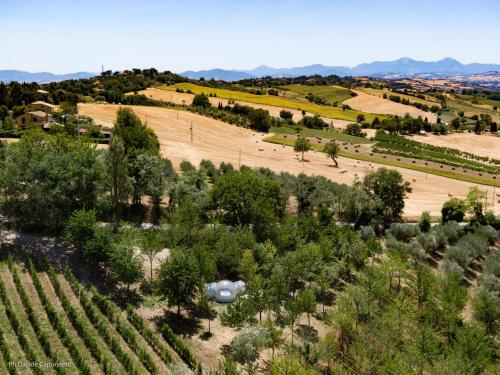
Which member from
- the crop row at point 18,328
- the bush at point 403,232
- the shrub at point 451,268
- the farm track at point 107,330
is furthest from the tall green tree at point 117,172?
the shrub at point 451,268

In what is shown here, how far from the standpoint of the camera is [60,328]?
3341cm

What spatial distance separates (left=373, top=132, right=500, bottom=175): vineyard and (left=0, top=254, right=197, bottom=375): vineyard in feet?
287

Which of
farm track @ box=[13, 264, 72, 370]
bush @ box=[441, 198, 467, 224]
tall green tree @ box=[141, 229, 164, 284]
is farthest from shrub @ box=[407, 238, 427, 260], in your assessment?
farm track @ box=[13, 264, 72, 370]

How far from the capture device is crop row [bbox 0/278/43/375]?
30141 millimetres

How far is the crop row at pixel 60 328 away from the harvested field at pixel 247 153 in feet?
159

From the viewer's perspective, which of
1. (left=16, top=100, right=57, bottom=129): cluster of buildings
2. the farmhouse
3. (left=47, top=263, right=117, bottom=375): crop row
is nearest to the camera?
(left=47, top=263, right=117, bottom=375): crop row

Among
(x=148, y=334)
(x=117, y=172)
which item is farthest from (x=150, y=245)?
(x=117, y=172)

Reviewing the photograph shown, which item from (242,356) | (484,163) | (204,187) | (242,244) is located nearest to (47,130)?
(204,187)

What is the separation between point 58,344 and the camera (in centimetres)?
3269

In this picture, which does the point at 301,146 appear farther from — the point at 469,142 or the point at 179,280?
the point at 179,280

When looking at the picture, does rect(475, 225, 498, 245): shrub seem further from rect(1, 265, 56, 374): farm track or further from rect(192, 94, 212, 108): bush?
rect(192, 94, 212, 108): bush

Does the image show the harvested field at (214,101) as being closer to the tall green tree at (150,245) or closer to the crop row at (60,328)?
the tall green tree at (150,245)

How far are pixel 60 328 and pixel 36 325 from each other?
2.01 meters

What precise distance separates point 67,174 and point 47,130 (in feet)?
172
